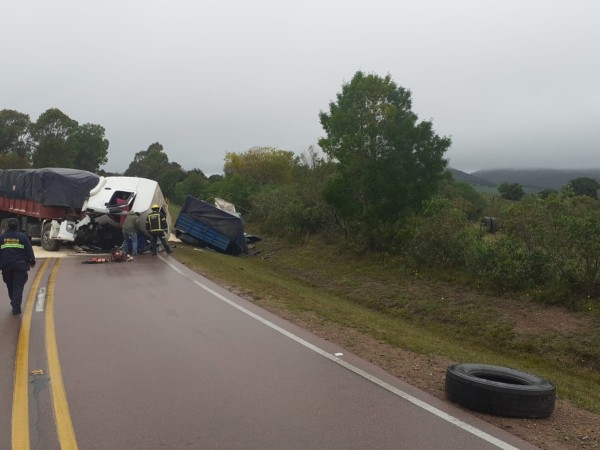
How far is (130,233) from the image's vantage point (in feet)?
60.0

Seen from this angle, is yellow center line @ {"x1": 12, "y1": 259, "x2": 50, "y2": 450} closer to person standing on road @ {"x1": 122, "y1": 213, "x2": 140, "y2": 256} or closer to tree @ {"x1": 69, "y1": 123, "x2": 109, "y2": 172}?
person standing on road @ {"x1": 122, "y1": 213, "x2": 140, "y2": 256}

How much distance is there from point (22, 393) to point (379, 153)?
16.1 meters

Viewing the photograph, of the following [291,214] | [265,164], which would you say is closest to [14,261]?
[291,214]

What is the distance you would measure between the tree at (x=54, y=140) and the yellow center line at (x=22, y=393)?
234ft

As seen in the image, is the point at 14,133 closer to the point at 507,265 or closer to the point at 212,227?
the point at 212,227

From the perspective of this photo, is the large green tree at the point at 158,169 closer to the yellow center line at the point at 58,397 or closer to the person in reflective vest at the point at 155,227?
the person in reflective vest at the point at 155,227

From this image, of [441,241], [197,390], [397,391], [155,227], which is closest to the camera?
[197,390]

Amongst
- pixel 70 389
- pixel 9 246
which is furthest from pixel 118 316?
pixel 70 389

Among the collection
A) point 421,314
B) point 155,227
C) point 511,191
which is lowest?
point 421,314

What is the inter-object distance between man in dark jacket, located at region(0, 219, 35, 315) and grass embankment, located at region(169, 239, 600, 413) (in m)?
4.40

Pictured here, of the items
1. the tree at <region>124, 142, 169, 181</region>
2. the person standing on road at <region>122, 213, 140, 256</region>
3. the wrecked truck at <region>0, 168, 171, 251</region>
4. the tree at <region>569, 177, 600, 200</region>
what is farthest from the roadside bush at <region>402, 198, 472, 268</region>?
the tree at <region>124, 142, 169, 181</region>

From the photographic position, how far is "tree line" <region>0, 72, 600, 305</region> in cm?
1273

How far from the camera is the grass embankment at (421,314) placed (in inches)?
355

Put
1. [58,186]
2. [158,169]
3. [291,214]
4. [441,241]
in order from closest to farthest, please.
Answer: [441,241]
[58,186]
[291,214]
[158,169]
